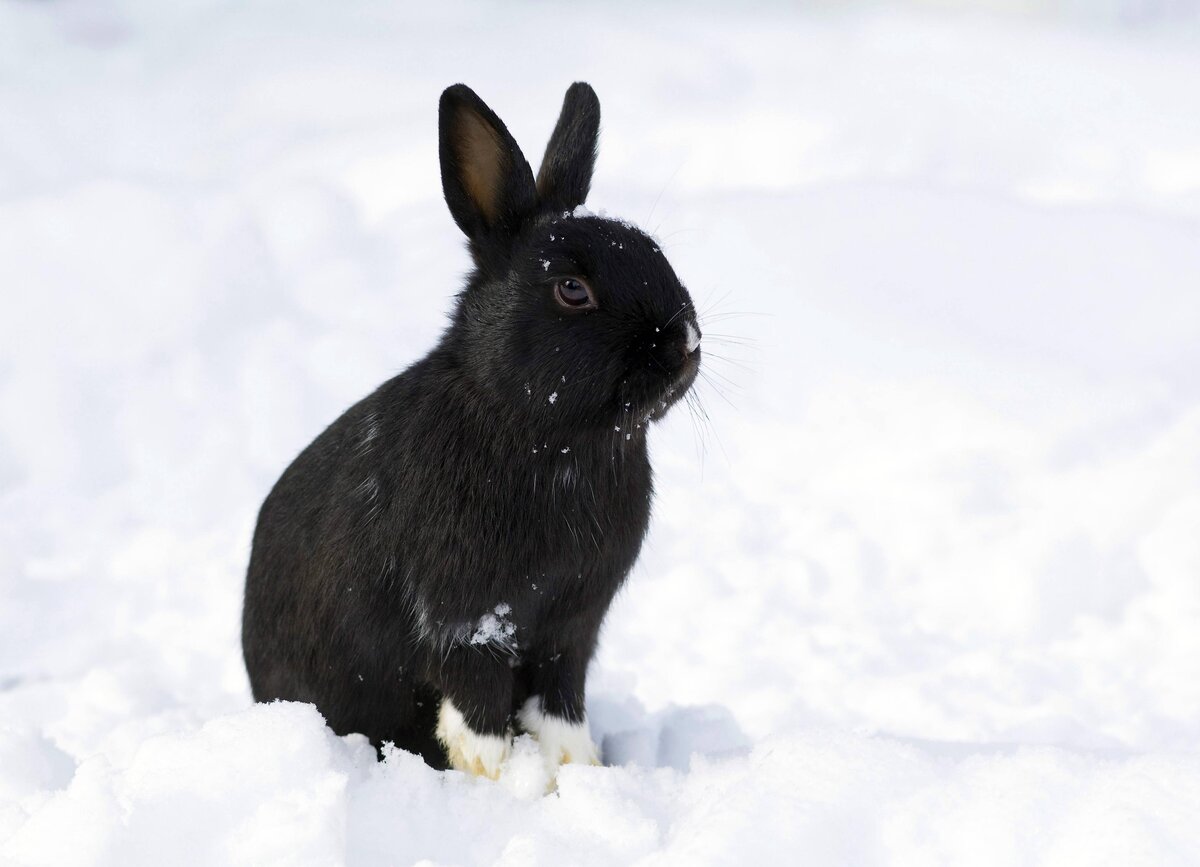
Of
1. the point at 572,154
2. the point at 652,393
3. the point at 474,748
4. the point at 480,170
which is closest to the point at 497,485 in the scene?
the point at 652,393

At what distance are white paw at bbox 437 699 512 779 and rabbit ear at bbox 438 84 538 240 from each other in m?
1.38

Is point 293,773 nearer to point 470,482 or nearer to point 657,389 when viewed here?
point 470,482

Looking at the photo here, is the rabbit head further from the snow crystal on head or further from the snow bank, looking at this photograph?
the snow bank

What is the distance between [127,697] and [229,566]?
1009mm

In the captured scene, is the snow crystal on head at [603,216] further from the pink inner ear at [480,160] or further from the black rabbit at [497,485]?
the pink inner ear at [480,160]

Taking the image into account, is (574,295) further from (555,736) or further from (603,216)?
(555,736)

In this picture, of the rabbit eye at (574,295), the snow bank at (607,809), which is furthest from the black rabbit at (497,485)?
the snow bank at (607,809)

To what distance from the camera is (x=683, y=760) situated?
404 cm

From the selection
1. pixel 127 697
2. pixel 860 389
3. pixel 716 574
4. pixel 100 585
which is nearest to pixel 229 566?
pixel 100 585

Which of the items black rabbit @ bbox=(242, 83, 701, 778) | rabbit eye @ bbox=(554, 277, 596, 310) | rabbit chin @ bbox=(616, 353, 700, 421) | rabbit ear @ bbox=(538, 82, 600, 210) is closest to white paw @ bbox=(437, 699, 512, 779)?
black rabbit @ bbox=(242, 83, 701, 778)

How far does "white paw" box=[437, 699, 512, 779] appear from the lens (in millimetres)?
3387

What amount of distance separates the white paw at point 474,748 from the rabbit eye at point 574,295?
47.1 inches

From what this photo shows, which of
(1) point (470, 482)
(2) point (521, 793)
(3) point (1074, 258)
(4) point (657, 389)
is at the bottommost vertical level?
(2) point (521, 793)

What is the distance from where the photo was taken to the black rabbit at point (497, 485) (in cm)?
313
